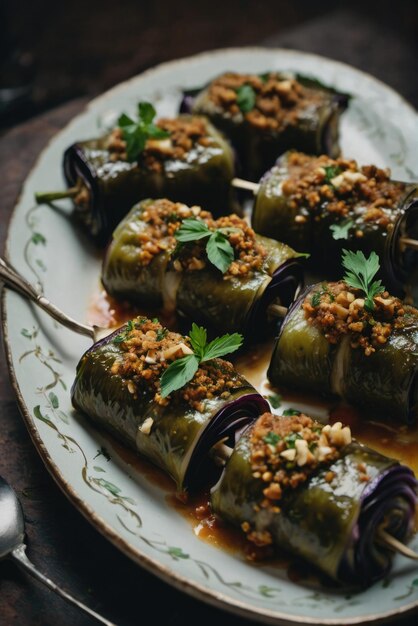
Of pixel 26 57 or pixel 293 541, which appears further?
pixel 26 57

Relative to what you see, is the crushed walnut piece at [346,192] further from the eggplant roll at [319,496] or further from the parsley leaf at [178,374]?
the eggplant roll at [319,496]

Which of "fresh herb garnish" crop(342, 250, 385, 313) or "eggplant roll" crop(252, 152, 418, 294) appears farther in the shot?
"eggplant roll" crop(252, 152, 418, 294)

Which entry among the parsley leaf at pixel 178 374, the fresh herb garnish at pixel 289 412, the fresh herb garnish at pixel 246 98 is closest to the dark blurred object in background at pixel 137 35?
the fresh herb garnish at pixel 246 98

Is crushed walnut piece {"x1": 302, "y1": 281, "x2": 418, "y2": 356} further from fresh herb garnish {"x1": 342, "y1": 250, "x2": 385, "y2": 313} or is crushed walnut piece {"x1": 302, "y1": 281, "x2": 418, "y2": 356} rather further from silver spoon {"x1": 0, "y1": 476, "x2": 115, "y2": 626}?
silver spoon {"x1": 0, "y1": 476, "x2": 115, "y2": 626}

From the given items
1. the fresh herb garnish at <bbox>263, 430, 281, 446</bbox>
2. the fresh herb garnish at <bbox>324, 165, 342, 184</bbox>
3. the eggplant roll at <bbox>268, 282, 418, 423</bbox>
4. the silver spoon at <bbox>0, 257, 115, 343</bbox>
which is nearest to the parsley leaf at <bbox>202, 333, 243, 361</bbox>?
the eggplant roll at <bbox>268, 282, 418, 423</bbox>

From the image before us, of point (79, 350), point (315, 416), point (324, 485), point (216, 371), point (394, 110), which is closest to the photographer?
point (324, 485)

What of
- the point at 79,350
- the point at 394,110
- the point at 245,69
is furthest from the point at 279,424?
the point at 245,69

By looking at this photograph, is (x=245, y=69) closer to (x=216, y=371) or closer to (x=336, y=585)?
(x=216, y=371)
